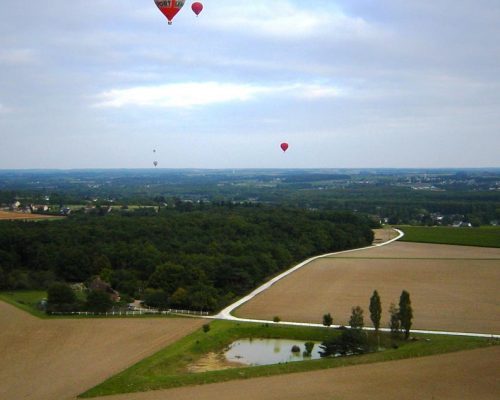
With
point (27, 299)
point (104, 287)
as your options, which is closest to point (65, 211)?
point (27, 299)

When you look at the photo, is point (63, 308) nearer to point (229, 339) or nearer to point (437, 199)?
point (229, 339)

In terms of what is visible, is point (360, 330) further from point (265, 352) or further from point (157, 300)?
point (157, 300)

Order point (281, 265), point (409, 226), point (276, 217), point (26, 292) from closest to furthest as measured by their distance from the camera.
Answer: point (26, 292) → point (281, 265) → point (276, 217) → point (409, 226)

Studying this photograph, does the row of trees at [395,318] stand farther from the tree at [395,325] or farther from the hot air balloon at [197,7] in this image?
the hot air balloon at [197,7]

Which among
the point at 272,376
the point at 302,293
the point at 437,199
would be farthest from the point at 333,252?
the point at 437,199

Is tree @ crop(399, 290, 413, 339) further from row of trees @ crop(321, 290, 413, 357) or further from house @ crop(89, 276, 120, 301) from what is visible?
house @ crop(89, 276, 120, 301)

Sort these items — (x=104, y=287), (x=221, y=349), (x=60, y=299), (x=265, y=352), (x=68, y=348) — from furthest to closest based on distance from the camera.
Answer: (x=104, y=287) < (x=60, y=299) < (x=221, y=349) < (x=265, y=352) < (x=68, y=348)
